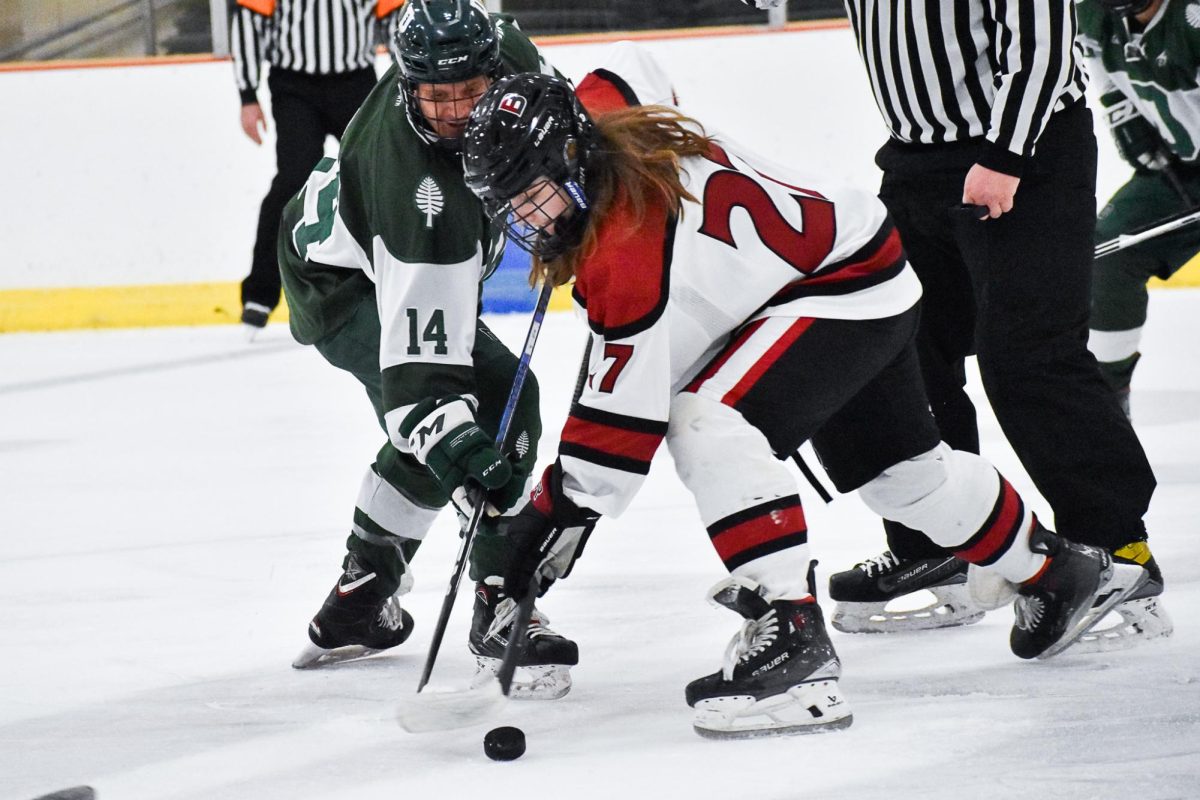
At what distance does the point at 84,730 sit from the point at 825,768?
0.81 metres

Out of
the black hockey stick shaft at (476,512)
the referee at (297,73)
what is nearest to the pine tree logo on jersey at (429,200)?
the black hockey stick shaft at (476,512)

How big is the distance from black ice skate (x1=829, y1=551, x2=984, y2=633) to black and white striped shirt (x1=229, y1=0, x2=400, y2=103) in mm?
2985

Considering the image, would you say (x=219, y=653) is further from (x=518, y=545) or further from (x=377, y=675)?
(x=518, y=545)

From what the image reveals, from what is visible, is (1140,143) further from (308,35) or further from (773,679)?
(308,35)

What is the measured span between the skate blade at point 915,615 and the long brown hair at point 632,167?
0.71 m

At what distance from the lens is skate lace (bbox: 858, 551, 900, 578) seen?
2.05m

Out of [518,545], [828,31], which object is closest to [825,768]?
[518,545]

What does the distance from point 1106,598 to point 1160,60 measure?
1391 mm

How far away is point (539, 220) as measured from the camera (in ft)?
4.95

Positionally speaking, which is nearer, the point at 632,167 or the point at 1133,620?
the point at 632,167

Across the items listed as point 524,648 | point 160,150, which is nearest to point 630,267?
point 524,648

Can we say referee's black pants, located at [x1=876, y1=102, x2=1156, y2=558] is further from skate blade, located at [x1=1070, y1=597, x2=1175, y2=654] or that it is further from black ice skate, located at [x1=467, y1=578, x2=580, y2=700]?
black ice skate, located at [x1=467, y1=578, x2=580, y2=700]

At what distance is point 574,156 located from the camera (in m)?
1.50

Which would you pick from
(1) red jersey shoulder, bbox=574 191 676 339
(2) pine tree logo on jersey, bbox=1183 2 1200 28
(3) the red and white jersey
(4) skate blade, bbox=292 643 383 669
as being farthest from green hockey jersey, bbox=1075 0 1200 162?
(4) skate blade, bbox=292 643 383 669
